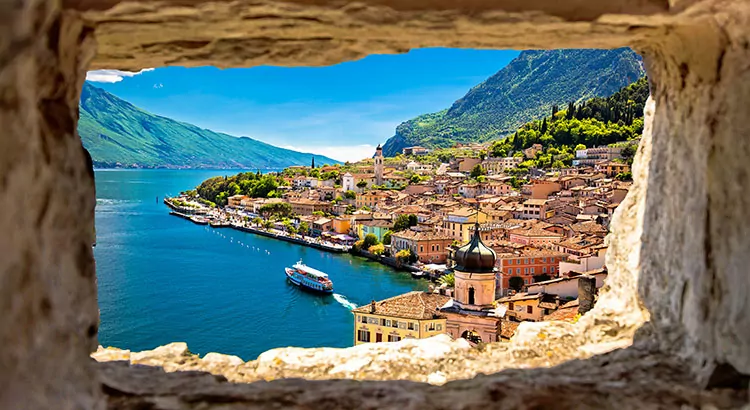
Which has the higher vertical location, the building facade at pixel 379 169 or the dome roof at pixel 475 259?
the building facade at pixel 379 169

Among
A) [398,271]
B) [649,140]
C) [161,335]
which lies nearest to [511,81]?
[398,271]

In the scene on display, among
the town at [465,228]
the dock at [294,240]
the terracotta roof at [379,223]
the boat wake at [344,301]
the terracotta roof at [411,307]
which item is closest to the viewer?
the town at [465,228]

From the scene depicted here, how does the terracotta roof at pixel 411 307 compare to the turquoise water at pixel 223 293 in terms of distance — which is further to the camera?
the turquoise water at pixel 223 293

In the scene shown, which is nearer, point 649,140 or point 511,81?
point 649,140

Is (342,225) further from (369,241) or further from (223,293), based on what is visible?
(223,293)

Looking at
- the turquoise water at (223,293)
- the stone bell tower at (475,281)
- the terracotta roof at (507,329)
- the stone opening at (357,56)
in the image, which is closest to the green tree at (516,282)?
the turquoise water at (223,293)

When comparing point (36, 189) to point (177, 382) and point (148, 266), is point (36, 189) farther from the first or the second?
point (148, 266)

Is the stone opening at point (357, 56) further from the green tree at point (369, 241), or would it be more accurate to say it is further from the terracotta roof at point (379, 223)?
the terracotta roof at point (379, 223)
